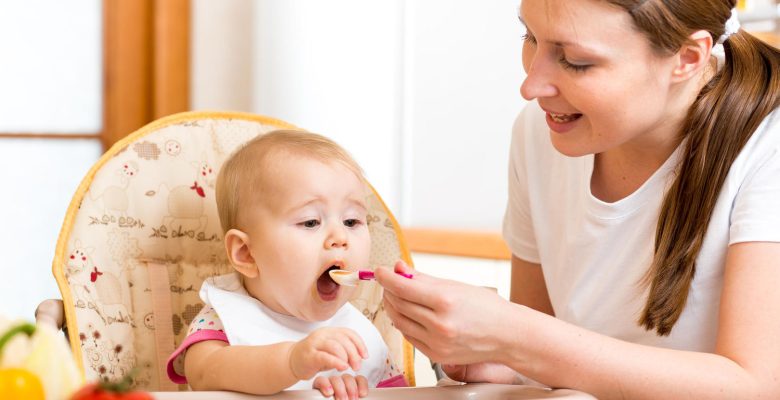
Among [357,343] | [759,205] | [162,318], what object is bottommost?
[162,318]

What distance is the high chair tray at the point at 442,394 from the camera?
1028mm

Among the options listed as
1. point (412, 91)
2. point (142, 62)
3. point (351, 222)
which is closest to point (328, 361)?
point (351, 222)

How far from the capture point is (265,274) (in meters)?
1.32

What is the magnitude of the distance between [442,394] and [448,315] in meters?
0.13

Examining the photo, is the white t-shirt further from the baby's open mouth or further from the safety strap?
the safety strap

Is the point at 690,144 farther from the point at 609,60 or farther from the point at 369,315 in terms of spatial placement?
the point at 369,315

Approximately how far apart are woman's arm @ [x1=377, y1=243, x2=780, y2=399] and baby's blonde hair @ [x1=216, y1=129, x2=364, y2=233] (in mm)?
321

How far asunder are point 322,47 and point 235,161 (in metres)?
1.15

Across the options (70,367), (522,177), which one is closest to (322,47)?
(522,177)

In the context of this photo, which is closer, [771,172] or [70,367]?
[70,367]

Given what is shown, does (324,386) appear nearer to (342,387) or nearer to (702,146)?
(342,387)

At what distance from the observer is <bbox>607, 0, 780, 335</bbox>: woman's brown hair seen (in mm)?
1259

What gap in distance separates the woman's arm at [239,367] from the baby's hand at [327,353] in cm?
2

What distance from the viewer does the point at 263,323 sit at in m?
1.32
